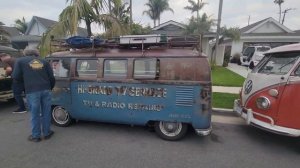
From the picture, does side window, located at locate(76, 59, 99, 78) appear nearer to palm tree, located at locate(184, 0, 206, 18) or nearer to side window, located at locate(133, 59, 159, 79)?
side window, located at locate(133, 59, 159, 79)

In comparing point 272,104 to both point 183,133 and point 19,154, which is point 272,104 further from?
point 19,154

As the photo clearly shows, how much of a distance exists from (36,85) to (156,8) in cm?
→ 3909

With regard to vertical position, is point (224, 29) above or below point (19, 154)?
above

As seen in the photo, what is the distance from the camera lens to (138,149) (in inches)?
160

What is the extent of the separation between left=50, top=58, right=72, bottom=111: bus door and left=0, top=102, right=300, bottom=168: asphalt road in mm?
637

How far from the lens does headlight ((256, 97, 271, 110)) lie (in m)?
3.97

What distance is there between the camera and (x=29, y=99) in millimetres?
4328

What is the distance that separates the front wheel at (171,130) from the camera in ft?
14.2

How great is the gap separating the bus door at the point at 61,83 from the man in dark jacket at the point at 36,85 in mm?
320

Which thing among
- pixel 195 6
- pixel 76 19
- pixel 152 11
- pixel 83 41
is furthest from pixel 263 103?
pixel 152 11

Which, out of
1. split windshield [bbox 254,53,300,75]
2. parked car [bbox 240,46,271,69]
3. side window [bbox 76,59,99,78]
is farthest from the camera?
parked car [bbox 240,46,271,69]

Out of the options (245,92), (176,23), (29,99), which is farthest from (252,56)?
(29,99)

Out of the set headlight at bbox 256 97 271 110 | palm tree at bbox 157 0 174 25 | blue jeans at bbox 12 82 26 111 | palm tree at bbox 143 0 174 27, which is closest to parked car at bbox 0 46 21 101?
blue jeans at bbox 12 82 26 111

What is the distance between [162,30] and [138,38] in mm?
18360
